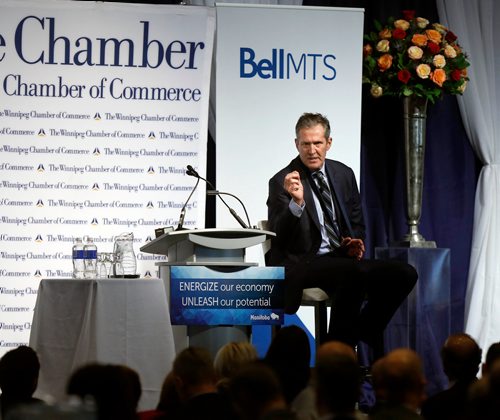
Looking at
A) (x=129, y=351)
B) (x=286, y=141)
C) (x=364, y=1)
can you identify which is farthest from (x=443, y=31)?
(x=129, y=351)

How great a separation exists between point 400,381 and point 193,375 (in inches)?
26.5

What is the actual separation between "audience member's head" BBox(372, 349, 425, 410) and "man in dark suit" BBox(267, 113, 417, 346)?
2.17 m

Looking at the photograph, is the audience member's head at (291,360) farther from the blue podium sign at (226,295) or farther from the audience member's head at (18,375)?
the blue podium sign at (226,295)

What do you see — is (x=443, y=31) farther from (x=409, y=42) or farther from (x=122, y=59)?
(x=122, y=59)

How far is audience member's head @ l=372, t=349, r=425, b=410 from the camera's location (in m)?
2.76

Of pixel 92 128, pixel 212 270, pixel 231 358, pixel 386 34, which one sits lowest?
pixel 231 358

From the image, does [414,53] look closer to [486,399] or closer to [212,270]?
[212,270]

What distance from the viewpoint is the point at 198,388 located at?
10.00ft

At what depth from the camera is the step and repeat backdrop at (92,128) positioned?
6.38 meters

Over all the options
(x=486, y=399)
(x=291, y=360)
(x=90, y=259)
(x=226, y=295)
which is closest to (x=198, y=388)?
(x=291, y=360)

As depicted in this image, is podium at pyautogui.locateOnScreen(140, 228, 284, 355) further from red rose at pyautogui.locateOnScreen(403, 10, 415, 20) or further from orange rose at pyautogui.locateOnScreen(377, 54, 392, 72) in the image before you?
red rose at pyautogui.locateOnScreen(403, 10, 415, 20)

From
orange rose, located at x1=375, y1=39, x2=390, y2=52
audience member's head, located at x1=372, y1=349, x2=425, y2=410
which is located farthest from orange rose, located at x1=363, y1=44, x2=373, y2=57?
audience member's head, located at x1=372, y1=349, x2=425, y2=410

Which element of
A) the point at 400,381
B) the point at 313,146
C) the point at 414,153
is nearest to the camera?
the point at 400,381

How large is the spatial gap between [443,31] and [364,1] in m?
0.79
